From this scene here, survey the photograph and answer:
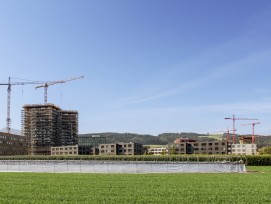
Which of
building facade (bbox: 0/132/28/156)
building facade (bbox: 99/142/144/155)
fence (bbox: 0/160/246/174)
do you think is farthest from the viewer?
building facade (bbox: 99/142/144/155)

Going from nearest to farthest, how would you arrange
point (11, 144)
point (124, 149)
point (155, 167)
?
point (155, 167) → point (11, 144) → point (124, 149)

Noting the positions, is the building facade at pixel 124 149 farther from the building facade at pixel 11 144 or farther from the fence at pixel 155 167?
the fence at pixel 155 167

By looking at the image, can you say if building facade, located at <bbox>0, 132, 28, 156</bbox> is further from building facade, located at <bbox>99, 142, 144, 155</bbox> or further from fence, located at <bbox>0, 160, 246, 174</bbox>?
fence, located at <bbox>0, 160, 246, 174</bbox>

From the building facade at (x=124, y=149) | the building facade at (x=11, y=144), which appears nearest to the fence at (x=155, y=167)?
the building facade at (x=11, y=144)

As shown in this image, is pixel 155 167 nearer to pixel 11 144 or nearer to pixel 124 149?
pixel 124 149

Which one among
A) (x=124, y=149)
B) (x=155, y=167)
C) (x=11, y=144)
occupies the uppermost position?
(x=155, y=167)

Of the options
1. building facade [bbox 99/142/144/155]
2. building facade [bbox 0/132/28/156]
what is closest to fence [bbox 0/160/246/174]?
building facade [bbox 0/132/28/156]

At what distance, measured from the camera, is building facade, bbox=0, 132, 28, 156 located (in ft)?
576

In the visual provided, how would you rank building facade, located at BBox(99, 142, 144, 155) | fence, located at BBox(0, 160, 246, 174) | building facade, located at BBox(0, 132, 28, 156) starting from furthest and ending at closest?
1. building facade, located at BBox(99, 142, 144, 155)
2. building facade, located at BBox(0, 132, 28, 156)
3. fence, located at BBox(0, 160, 246, 174)

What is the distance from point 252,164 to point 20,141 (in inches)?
5816

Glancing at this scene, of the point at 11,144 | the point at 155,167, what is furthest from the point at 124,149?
the point at 155,167

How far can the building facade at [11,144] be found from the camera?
176 metres

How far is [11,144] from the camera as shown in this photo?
184 meters

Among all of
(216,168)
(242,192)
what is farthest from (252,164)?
(242,192)
